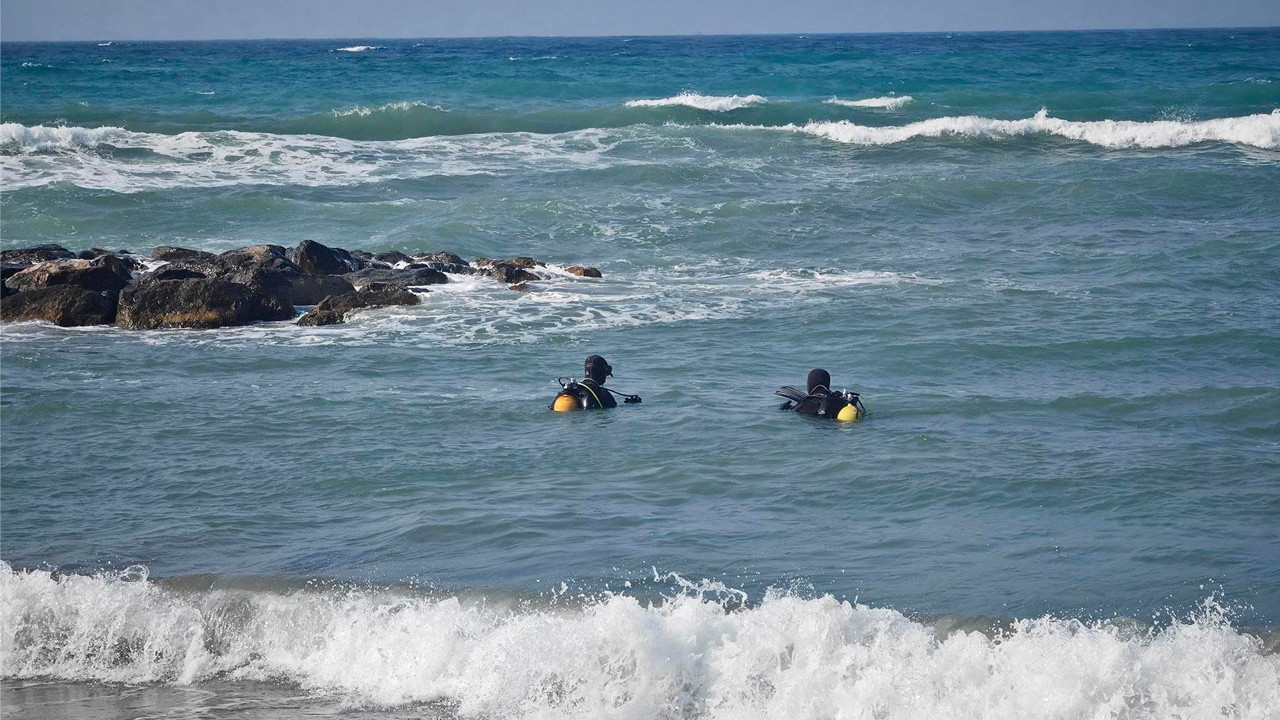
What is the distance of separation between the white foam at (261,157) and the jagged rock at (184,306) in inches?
465

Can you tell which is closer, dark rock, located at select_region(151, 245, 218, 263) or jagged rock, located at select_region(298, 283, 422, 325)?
jagged rock, located at select_region(298, 283, 422, 325)

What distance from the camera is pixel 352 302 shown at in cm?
1797

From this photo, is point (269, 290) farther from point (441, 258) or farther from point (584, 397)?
point (584, 397)

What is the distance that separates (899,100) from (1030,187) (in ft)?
61.1

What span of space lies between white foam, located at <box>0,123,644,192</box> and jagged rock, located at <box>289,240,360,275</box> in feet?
34.1

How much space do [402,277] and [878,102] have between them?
95.7 ft

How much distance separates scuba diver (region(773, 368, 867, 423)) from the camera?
12508mm

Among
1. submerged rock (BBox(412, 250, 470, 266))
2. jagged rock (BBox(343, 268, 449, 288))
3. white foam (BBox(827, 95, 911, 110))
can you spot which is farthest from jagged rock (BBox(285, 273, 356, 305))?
white foam (BBox(827, 95, 911, 110))

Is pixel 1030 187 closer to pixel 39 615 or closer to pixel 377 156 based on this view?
pixel 377 156

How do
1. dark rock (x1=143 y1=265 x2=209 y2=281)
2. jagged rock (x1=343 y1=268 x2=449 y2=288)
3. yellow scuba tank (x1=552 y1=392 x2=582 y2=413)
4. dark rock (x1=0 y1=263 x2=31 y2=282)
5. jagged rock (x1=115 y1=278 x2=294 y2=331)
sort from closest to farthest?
yellow scuba tank (x1=552 y1=392 x2=582 y2=413)
jagged rock (x1=115 y1=278 x2=294 y2=331)
dark rock (x1=143 y1=265 x2=209 y2=281)
dark rock (x1=0 y1=263 x2=31 y2=282)
jagged rock (x1=343 y1=268 x2=449 y2=288)

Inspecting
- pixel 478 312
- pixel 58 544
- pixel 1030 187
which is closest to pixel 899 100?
pixel 1030 187

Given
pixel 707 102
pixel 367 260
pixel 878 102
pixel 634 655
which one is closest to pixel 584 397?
pixel 634 655

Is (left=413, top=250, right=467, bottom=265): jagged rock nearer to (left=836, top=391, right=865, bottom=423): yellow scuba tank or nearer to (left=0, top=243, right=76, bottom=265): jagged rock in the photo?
(left=0, top=243, right=76, bottom=265): jagged rock

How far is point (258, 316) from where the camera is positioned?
1756 cm
